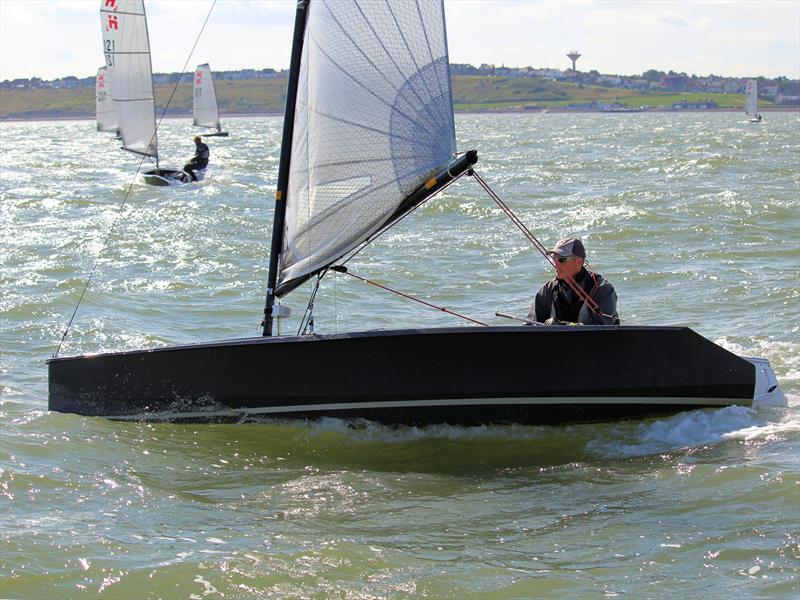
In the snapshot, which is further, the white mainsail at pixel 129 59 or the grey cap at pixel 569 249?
the white mainsail at pixel 129 59

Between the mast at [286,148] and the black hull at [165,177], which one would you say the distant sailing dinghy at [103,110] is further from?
the mast at [286,148]

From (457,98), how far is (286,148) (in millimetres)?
159280

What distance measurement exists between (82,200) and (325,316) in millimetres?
15574

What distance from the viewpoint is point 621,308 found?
40.3 feet

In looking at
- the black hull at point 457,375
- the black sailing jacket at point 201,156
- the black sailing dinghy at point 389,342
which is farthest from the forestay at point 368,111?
the black sailing jacket at point 201,156

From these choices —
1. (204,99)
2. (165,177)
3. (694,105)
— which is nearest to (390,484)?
(165,177)

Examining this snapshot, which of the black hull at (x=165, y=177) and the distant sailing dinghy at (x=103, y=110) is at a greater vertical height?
the distant sailing dinghy at (x=103, y=110)

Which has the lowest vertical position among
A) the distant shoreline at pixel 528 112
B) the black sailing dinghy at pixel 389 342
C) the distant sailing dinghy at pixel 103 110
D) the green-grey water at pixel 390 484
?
the green-grey water at pixel 390 484

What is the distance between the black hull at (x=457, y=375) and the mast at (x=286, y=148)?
456 mm

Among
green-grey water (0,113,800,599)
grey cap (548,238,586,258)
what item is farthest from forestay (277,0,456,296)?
green-grey water (0,113,800,599)

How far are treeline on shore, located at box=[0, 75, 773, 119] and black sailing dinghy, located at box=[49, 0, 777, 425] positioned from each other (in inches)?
5540

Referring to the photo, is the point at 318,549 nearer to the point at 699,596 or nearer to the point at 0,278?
the point at 699,596

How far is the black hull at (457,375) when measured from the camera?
702 cm

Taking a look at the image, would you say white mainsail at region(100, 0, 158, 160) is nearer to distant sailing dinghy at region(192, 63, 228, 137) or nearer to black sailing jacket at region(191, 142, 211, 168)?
black sailing jacket at region(191, 142, 211, 168)
